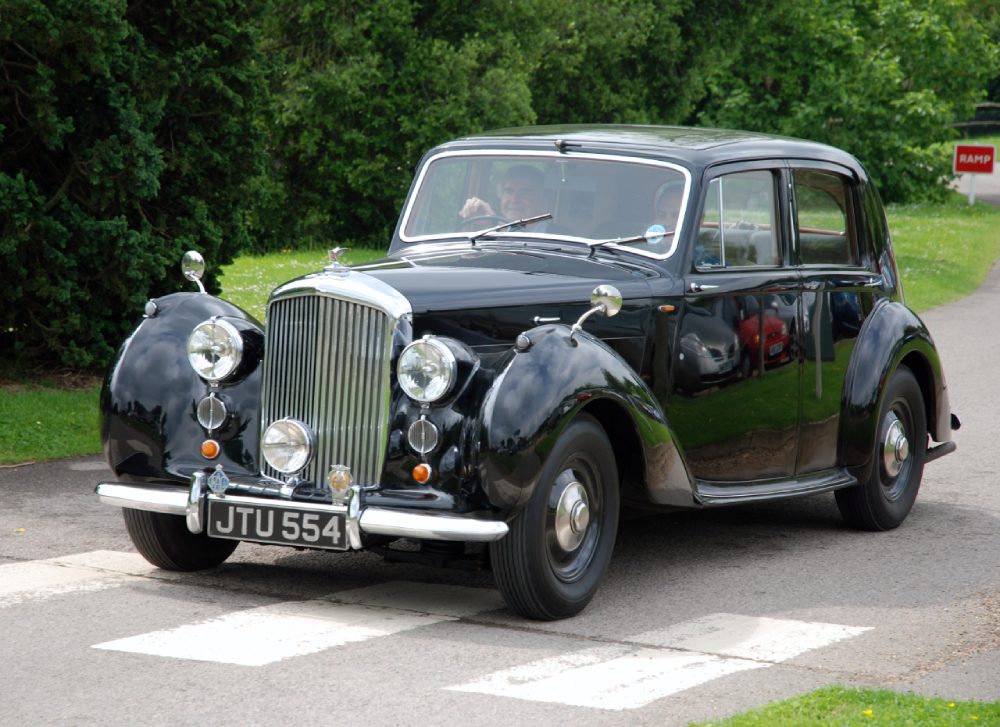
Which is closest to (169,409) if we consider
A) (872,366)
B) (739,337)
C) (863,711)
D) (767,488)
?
(739,337)

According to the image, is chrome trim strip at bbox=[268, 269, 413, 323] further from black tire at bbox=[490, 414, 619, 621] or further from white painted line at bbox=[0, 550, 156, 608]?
white painted line at bbox=[0, 550, 156, 608]

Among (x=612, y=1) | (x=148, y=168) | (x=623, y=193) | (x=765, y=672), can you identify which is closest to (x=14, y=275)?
(x=148, y=168)

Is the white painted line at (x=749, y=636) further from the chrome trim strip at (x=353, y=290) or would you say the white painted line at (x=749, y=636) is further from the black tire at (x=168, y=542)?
the black tire at (x=168, y=542)

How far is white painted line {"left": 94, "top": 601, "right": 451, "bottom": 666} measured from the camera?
17.0ft

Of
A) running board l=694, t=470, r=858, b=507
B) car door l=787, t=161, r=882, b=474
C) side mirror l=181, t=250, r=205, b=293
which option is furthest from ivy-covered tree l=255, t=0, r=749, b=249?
running board l=694, t=470, r=858, b=507

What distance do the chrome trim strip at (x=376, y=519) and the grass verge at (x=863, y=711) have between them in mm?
1252

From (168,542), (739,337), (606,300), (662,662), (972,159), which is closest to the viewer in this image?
(662,662)

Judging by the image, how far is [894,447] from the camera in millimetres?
7855

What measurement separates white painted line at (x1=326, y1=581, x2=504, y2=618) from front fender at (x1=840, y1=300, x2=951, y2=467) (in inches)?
90.4

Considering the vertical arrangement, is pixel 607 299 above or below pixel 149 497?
above

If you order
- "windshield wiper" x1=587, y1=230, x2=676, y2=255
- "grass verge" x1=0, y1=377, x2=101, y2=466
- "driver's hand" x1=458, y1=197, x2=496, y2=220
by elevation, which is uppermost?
"driver's hand" x1=458, y1=197, x2=496, y2=220

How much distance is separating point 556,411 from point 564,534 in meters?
0.52

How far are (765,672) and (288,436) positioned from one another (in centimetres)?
204

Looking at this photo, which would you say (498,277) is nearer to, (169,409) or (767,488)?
(169,409)
